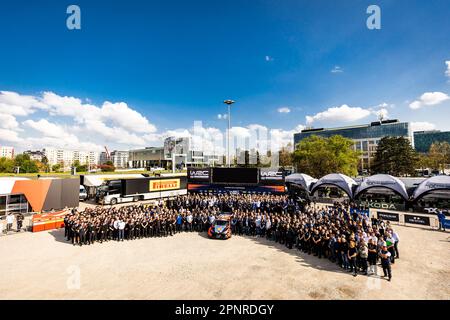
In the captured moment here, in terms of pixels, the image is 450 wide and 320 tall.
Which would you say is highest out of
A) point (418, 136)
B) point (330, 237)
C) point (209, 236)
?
point (418, 136)

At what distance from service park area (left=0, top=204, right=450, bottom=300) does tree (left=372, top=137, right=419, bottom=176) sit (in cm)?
5384

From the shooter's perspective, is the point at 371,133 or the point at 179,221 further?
the point at 371,133

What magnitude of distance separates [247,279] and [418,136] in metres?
186

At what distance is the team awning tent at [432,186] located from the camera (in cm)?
2277

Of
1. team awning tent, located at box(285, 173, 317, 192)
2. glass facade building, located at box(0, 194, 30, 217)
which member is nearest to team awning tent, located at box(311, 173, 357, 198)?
team awning tent, located at box(285, 173, 317, 192)

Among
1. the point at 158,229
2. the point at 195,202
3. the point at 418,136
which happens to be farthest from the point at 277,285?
the point at 418,136

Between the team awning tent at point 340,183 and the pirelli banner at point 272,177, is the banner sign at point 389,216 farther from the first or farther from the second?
the pirelli banner at point 272,177

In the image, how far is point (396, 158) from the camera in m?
58.1

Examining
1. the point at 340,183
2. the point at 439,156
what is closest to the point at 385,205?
the point at 340,183

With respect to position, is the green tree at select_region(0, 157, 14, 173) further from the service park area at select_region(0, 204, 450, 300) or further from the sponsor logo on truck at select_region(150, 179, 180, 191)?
the service park area at select_region(0, 204, 450, 300)

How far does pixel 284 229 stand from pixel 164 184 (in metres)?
23.8

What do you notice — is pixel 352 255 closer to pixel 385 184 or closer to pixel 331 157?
pixel 385 184

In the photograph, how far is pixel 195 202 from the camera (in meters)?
22.3
